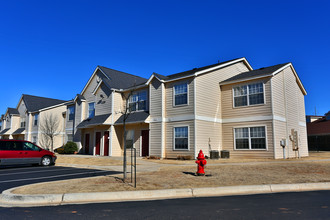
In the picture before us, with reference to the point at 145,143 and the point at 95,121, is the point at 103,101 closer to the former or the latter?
the point at 95,121

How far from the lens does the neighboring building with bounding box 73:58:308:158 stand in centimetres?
1916

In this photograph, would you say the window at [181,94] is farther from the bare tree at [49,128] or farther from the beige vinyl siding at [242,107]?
A: the bare tree at [49,128]

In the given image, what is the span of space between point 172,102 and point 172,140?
115 inches

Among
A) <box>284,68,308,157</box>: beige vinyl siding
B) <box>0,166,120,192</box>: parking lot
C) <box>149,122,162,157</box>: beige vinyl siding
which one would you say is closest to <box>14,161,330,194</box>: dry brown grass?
<box>0,166,120,192</box>: parking lot

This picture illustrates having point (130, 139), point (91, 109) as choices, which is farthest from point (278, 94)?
point (91, 109)

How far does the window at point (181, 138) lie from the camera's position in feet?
→ 64.2

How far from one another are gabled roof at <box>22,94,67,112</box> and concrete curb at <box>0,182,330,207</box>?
33.2m

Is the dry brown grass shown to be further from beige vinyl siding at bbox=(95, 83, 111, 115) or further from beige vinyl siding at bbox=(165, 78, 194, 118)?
beige vinyl siding at bbox=(95, 83, 111, 115)

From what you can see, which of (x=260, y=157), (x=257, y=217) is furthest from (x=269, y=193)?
(x=260, y=157)

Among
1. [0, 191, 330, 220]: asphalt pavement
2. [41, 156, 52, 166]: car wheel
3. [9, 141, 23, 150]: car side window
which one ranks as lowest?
[0, 191, 330, 220]: asphalt pavement

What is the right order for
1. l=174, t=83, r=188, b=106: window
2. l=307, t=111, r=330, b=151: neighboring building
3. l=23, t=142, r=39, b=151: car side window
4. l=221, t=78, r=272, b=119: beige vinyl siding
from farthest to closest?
l=307, t=111, r=330, b=151: neighboring building < l=174, t=83, r=188, b=106: window < l=221, t=78, r=272, b=119: beige vinyl siding < l=23, t=142, r=39, b=151: car side window

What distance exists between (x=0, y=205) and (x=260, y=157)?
16.3m

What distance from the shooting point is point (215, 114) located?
21078mm

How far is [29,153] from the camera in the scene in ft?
55.1
